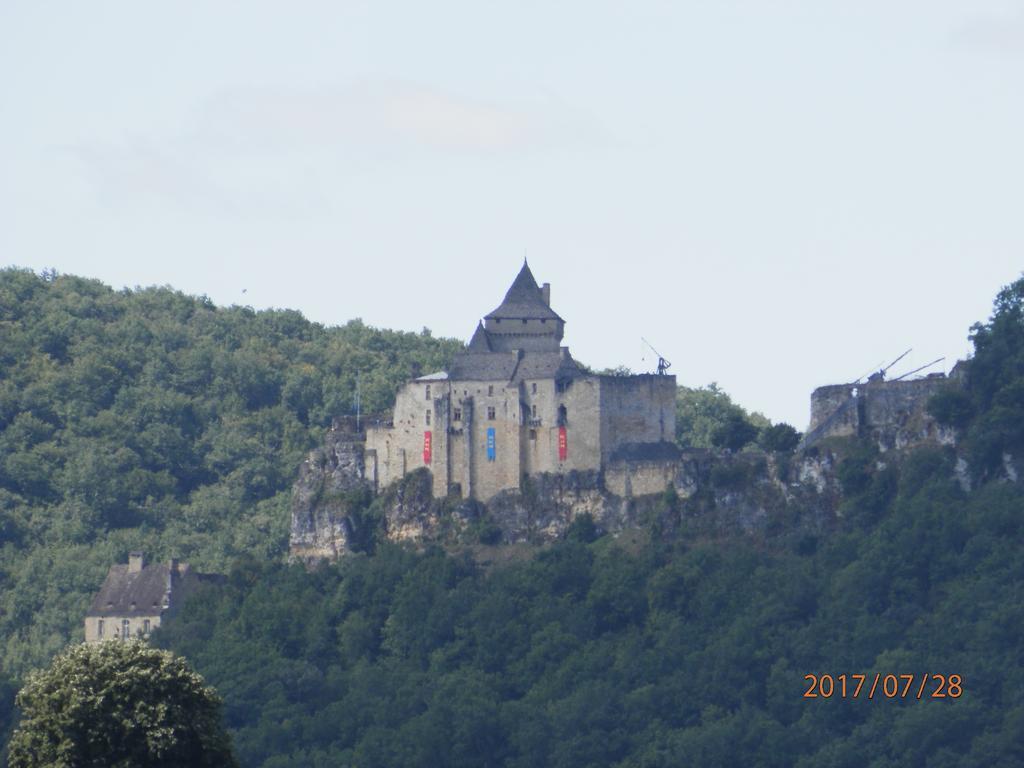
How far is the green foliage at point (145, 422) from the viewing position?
103 metres

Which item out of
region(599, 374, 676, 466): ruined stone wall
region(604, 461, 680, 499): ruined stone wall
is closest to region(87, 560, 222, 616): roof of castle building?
region(604, 461, 680, 499): ruined stone wall

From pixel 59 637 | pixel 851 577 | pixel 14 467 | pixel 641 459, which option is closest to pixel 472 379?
pixel 641 459

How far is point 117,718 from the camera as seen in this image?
45438 millimetres

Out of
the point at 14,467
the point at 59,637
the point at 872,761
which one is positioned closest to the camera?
the point at 872,761

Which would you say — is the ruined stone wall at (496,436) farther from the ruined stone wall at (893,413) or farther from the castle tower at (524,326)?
the ruined stone wall at (893,413)

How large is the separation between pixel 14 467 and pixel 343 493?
2311 cm

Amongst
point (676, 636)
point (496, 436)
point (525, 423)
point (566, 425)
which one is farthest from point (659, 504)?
point (496, 436)

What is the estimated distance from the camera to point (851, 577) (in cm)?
8375

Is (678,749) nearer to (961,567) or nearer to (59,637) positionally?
(961,567)

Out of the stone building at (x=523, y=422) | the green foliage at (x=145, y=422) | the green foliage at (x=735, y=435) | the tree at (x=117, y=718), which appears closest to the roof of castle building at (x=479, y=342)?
the stone building at (x=523, y=422)

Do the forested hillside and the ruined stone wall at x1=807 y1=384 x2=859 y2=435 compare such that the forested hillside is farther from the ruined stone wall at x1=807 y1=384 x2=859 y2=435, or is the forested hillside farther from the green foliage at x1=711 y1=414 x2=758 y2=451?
the green foliage at x1=711 y1=414 x2=758 y2=451
